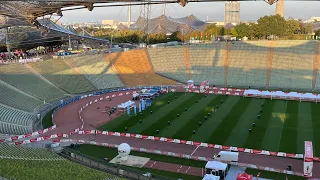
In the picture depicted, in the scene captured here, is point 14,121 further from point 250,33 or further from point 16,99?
point 250,33

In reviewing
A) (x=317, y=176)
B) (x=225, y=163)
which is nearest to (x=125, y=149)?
(x=225, y=163)

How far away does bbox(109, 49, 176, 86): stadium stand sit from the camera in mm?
65500

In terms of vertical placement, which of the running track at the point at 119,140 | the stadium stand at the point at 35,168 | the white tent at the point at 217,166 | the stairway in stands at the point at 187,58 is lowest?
the running track at the point at 119,140

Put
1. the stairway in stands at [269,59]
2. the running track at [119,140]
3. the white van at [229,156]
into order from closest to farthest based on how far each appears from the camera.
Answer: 1. the white van at [229,156]
2. the running track at [119,140]
3. the stairway in stands at [269,59]

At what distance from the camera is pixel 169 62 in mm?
72312

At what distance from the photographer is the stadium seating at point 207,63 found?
6674 centimetres

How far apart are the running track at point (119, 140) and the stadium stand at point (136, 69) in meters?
14.3

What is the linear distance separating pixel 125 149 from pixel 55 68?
37611mm

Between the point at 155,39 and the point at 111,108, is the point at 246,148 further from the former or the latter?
the point at 155,39

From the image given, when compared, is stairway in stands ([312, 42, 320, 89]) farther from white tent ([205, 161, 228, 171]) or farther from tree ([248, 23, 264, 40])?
white tent ([205, 161, 228, 171])

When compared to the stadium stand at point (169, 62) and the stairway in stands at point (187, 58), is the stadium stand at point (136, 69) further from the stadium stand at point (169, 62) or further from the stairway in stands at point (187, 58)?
the stairway in stands at point (187, 58)

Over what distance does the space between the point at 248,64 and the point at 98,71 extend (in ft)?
99.1

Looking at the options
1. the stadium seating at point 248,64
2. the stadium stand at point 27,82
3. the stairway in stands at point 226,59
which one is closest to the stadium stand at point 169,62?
the stairway in stands at point 226,59

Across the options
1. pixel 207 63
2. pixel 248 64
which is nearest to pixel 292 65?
pixel 248 64
